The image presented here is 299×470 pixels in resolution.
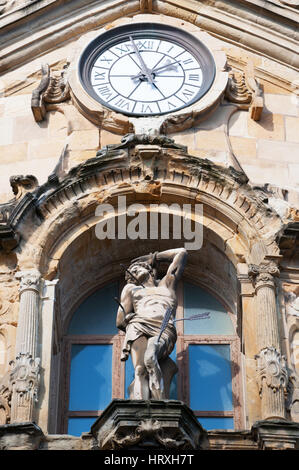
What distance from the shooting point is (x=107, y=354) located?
18.9 metres

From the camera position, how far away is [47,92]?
66.6 feet

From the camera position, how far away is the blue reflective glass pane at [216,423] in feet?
59.7

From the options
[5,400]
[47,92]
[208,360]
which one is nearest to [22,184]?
[47,92]

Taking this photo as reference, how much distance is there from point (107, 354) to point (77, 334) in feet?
1.63

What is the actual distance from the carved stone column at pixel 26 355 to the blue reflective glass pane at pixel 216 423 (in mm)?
2149

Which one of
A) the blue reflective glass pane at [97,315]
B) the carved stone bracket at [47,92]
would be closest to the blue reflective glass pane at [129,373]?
the blue reflective glass pane at [97,315]

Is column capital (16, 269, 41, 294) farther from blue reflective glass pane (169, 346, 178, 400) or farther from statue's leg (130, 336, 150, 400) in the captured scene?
blue reflective glass pane (169, 346, 178, 400)

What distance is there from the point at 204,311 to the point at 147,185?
174 cm

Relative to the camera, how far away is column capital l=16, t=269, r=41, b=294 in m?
18.2

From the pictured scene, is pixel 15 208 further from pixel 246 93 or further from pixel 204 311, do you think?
pixel 246 93

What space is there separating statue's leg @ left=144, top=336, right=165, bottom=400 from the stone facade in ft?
2.54
